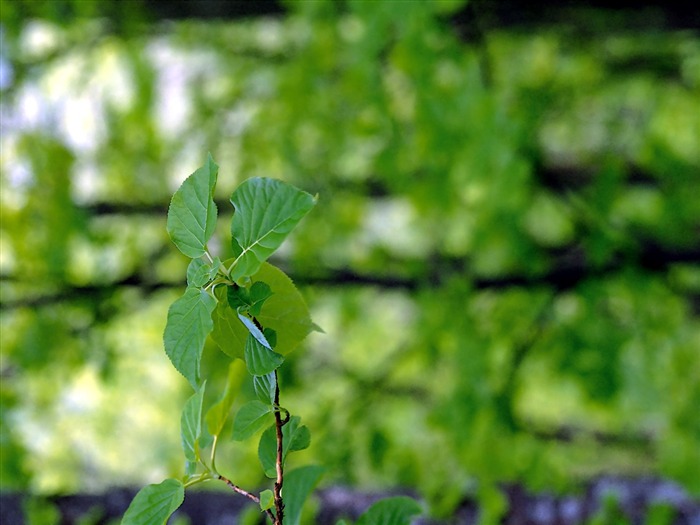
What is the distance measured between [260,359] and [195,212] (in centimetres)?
11

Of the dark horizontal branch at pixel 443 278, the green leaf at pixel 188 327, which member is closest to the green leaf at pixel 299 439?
the green leaf at pixel 188 327

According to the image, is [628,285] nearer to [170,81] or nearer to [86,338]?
[86,338]

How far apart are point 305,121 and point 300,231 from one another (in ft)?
1.15

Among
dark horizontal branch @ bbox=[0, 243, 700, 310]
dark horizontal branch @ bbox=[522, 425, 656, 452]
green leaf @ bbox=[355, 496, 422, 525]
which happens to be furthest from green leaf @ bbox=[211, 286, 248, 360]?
dark horizontal branch @ bbox=[522, 425, 656, 452]

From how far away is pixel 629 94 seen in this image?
395 centimetres

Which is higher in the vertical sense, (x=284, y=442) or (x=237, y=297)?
(x=237, y=297)

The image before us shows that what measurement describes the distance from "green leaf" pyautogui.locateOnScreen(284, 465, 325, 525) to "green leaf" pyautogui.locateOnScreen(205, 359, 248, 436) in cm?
10

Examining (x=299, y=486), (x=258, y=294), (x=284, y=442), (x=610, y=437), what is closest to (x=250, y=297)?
(x=258, y=294)

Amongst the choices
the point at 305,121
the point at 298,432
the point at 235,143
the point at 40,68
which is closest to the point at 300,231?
the point at 305,121

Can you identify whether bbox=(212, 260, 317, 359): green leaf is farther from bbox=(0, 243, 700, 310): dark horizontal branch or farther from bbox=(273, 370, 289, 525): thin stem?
bbox=(0, 243, 700, 310): dark horizontal branch

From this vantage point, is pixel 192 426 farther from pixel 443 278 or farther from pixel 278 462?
pixel 443 278

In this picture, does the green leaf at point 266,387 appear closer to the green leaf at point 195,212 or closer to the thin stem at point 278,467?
the thin stem at point 278,467

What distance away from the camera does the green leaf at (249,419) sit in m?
0.55

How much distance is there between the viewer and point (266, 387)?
554 mm
